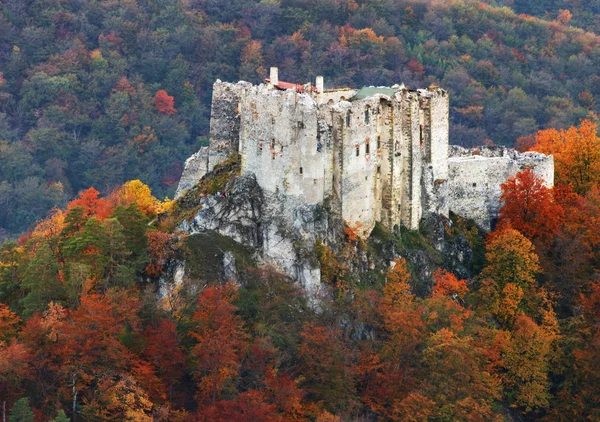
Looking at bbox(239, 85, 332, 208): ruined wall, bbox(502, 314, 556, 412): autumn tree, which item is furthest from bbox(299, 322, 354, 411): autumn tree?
bbox(502, 314, 556, 412): autumn tree

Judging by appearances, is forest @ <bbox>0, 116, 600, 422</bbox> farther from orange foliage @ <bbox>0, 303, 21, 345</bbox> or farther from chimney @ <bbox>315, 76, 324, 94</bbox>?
chimney @ <bbox>315, 76, 324, 94</bbox>

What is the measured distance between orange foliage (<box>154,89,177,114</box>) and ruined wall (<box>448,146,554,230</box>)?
52.7m

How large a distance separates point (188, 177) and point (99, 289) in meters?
9.82

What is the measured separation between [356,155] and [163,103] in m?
59.2

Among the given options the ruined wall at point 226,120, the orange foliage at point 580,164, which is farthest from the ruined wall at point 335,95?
the orange foliage at point 580,164

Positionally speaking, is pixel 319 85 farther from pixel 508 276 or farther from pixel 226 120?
pixel 508 276

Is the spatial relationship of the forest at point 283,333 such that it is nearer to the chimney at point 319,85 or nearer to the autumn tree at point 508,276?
the autumn tree at point 508,276

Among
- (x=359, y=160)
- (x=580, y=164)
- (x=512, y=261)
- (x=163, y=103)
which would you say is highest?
(x=359, y=160)

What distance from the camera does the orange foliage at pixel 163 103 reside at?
116 meters

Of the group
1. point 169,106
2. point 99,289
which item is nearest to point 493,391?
point 99,289

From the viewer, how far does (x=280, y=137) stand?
58125 millimetres

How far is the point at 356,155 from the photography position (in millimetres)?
58594

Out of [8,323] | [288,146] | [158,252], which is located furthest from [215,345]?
→ [288,146]

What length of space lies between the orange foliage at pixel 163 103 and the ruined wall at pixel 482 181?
173 ft
